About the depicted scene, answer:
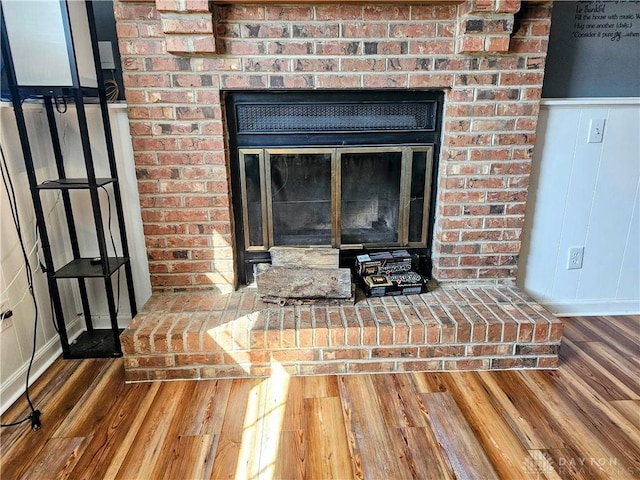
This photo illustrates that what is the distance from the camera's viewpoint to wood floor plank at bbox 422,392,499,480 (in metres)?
1.33

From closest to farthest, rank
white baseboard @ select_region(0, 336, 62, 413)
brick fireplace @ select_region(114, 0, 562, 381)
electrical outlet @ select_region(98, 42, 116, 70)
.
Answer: white baseboard @ select_region(0, 336, 62, 413) → brick fireplace @ select_region(114, 0, 562, 381) → electrical outlet @ select_region(98, 42, 116, 70)

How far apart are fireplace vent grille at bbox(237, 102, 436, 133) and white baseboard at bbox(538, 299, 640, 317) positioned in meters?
1.24

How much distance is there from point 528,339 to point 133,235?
6.28 ft

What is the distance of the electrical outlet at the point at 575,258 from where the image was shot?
2240mm

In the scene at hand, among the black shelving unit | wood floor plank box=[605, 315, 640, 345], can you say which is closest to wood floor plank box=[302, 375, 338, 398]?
the black shelving unit

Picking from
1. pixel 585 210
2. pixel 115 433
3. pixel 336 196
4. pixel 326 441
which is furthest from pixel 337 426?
pixel 585 210

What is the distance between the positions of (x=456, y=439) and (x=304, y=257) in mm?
1019

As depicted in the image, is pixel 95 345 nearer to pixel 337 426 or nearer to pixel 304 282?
pixel 304 282

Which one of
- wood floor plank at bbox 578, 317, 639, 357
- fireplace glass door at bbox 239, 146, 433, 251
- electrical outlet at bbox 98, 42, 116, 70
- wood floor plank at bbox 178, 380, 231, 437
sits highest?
electrical outlet at bbox 98, 42, 116, 70

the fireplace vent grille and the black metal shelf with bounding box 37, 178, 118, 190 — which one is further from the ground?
the fireplace vent grille

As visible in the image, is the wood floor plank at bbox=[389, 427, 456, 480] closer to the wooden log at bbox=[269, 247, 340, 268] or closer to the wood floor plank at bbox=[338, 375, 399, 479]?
the wood floor plank at bbox=[338, 375, 399, 479]

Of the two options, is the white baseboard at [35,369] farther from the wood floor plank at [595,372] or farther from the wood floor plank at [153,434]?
the wood floor plank at [595,372]

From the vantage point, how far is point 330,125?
198 cm

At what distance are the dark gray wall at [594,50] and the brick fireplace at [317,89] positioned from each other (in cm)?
22
